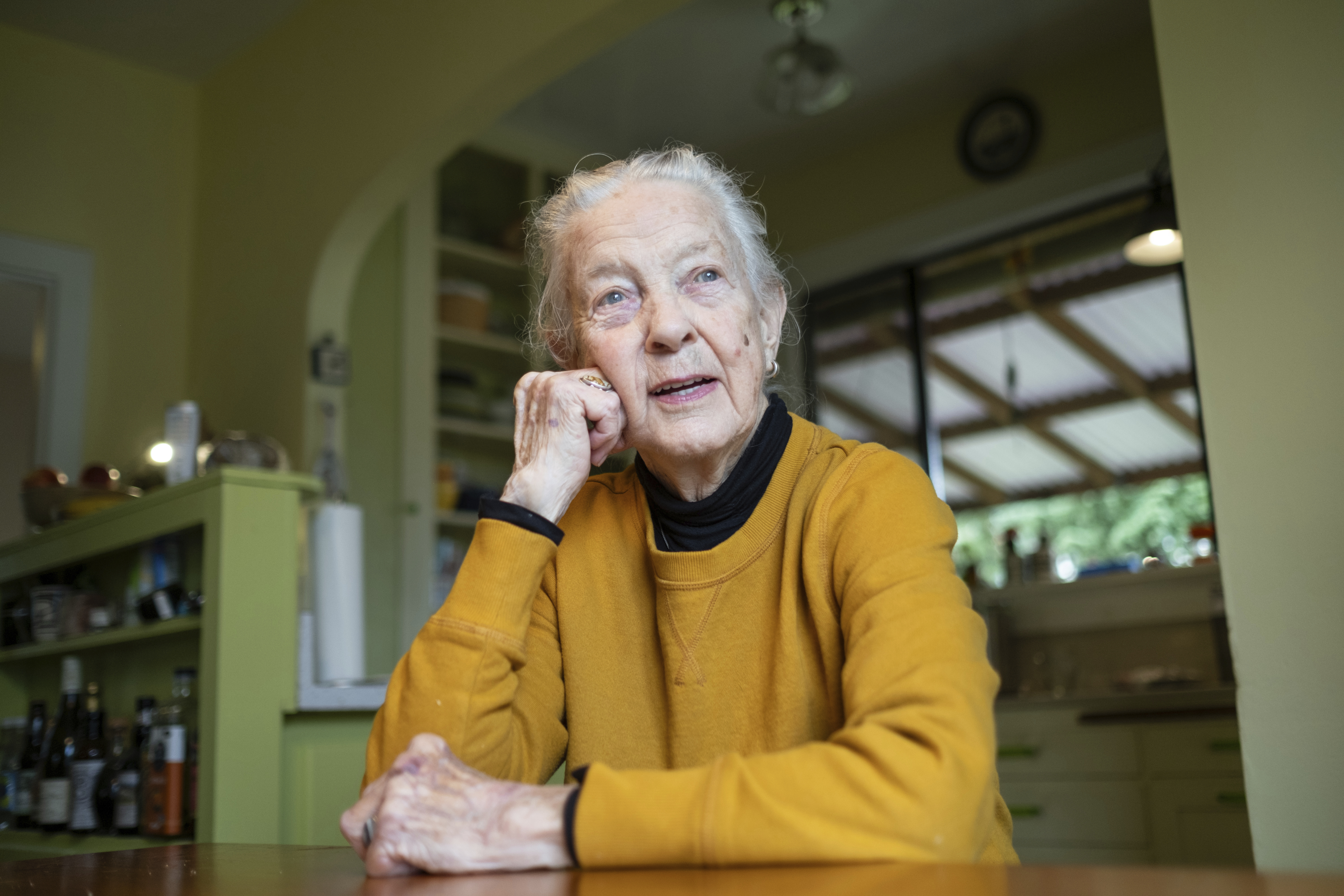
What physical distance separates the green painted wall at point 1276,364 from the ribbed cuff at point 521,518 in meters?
1.07

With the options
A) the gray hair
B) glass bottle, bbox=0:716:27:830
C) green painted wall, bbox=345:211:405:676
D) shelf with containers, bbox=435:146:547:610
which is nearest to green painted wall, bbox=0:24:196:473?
green painted wall, bbox=345:211:405:676

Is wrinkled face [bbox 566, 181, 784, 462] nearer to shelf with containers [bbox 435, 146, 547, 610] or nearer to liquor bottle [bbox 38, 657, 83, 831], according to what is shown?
liquor bottle [bbox 38, 657, 83, 831]

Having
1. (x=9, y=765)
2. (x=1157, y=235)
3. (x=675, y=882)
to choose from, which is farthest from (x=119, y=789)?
(x=1157, y=235)

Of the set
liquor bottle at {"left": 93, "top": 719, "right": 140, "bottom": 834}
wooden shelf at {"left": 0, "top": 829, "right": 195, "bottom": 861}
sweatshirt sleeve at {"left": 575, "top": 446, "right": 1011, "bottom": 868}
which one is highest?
sweatshirt sleeve at {"left": 575, "top": 446, "right": 1011, "bottom": 868}

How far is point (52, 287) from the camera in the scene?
3885 mm

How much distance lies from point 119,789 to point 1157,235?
322cm

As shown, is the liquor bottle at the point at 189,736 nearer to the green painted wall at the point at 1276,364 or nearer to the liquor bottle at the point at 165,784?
the liquor bottle at the point at 165,784

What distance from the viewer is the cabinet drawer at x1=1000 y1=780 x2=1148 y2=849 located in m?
3.44

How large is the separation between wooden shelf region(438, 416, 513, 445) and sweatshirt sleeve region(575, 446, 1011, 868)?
3.45m

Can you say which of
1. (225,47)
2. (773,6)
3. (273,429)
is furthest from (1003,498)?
(225,47)

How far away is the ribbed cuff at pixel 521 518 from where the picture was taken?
3.84ft

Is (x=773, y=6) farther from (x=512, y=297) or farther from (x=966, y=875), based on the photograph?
(x=966, y=875)

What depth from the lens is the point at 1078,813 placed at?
11.7 ft

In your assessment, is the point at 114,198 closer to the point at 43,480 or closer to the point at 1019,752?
the point at 43,480
